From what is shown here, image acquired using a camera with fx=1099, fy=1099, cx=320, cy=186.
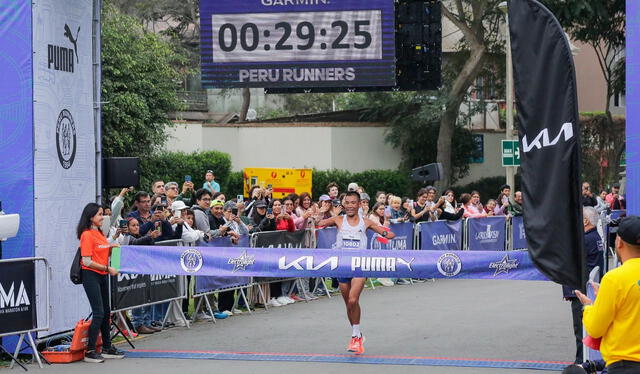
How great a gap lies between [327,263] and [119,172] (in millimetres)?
3158

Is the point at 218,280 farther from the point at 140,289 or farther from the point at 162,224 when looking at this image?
the point at 140,289

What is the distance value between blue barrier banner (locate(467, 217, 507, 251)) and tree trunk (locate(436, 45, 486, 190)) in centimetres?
1385

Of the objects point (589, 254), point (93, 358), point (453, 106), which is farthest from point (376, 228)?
point (453, 106)

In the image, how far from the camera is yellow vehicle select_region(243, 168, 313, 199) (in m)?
25.3

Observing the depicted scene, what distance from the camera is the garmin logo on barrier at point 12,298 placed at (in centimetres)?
1147

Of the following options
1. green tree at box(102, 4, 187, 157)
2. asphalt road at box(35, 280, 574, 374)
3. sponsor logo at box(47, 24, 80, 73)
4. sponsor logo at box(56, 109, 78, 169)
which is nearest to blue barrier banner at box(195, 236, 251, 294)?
asphalt road at box(35, 280, 574, 374)

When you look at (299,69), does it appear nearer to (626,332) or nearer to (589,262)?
(589,262)

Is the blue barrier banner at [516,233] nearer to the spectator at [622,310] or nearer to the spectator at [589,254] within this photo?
the spectator at [589,254]

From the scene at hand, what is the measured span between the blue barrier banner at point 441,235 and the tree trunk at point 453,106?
1576cm

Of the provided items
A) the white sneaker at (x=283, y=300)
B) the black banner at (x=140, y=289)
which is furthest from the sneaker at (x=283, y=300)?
the black banner at (x=140, y=289)

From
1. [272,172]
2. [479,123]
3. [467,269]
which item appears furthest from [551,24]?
[479,123]

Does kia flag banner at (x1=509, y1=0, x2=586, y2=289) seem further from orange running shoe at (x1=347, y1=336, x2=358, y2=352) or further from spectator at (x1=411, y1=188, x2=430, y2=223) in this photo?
spectator at (x1=411, y1=188, x2=430, y2=223)

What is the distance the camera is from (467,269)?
1179cm

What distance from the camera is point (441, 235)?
21656 millimetres
